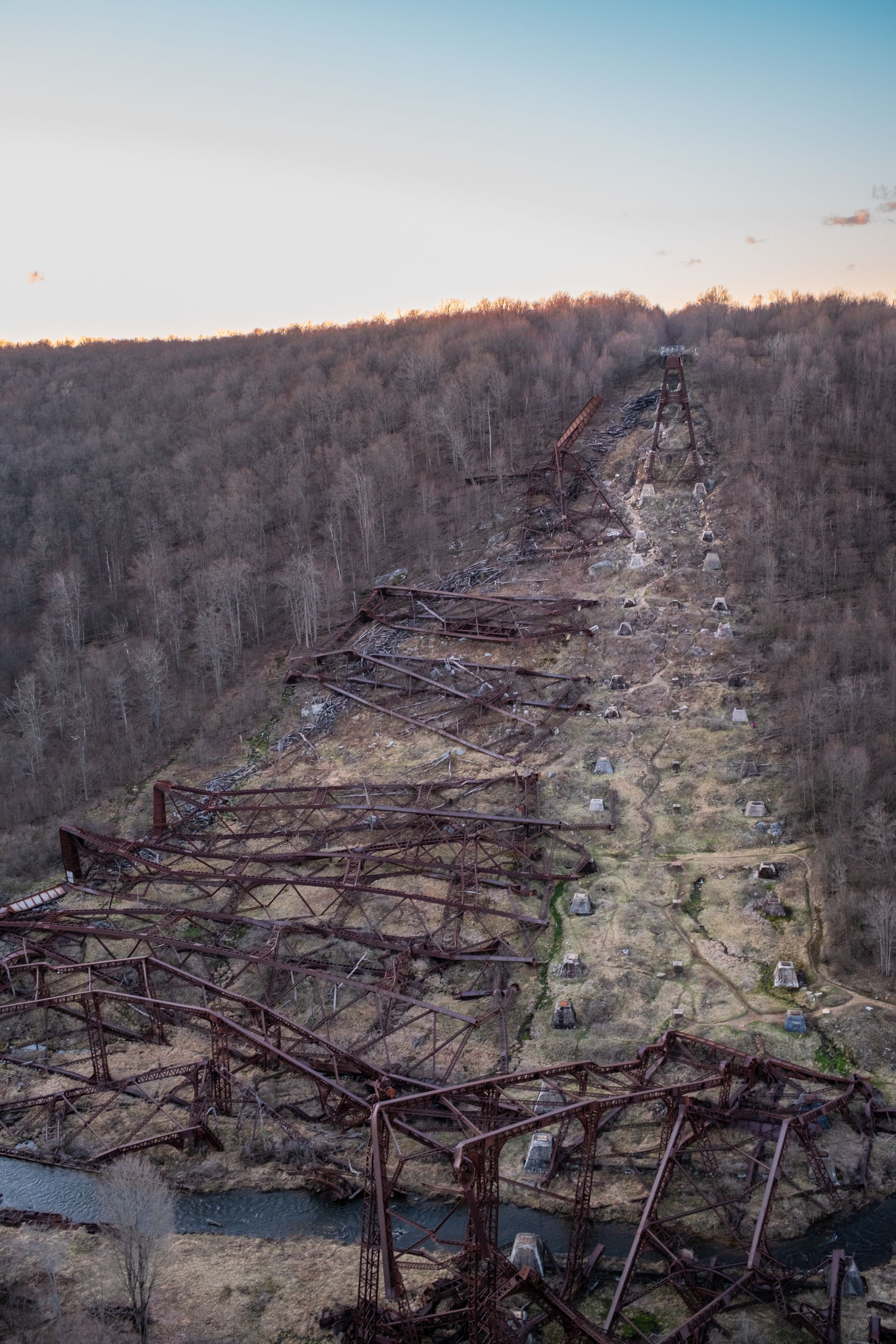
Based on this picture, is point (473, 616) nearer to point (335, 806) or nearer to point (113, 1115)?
point (335, 806)

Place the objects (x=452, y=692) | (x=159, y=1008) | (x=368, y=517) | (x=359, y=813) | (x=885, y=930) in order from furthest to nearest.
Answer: (x=368, y=517)
(x=452, y=692)
(x=359, y=813)
(x=159, y=1008)
(x=885, y=930)

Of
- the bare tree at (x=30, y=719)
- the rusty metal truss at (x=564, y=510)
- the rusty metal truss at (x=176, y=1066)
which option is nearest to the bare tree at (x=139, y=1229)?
the rusty metal truss at (x=176, y=1066)

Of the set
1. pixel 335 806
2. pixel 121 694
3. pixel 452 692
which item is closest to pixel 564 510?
pixel 452 692

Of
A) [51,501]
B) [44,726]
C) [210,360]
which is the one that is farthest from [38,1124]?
[210,360]

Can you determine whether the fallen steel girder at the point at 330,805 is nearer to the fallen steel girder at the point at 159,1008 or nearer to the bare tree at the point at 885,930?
the fallen steel girder at the point at 159,1008

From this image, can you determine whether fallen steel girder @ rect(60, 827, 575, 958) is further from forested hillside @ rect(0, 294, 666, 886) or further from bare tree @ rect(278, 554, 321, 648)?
bare tree @ rect(278, 554, 321, 648)

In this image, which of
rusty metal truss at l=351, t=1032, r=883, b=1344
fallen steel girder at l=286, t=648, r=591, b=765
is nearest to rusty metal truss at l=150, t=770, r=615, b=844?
fallen steel girder at l=286, t=648, r=591, b=765

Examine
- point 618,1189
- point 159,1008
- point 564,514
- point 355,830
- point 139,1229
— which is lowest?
point 618,1189
